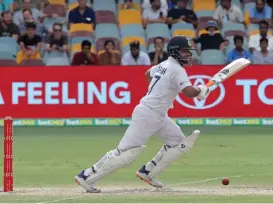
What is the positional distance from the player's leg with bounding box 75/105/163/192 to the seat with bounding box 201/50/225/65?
1090 cm

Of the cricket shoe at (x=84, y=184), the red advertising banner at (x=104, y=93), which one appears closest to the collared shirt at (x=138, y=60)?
the red advertising banner at (x=104, y=93)

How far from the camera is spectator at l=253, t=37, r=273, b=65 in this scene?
23.3 meters

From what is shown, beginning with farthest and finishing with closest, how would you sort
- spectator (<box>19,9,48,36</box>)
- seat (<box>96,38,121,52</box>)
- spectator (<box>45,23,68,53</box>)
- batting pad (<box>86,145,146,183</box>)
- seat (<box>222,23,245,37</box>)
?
seat (<box>222,23,245,37</box>), spectator (<box>19,9,48,36</box>), seat (<box>96,38,121,52</box>), spectator (<box>45,23,68,53</box>), batting pad (<box>86,145,146,183</box>)

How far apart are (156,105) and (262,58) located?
1076 cm

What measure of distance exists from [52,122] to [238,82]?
156 inches

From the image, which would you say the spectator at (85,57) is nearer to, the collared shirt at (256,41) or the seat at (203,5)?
the collared shirt at (256,41)

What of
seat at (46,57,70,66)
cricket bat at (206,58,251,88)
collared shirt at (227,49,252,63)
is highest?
cricket bat at (206,58,251,88)

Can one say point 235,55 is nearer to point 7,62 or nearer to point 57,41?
point 57,41

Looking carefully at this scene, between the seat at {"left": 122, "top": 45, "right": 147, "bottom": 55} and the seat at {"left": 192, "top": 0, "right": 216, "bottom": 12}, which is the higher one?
the seat at {"left": 192, "top": 0, "right": 216, "bottom": 12}

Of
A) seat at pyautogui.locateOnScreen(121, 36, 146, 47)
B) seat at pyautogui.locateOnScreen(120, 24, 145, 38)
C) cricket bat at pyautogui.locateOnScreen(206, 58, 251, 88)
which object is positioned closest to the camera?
cricket bat at pyautogui.locateOnScreen(206, 58, 251, 88)

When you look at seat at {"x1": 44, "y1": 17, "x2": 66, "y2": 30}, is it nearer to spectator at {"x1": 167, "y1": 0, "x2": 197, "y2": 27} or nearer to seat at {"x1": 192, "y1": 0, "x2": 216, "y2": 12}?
spectator at {"x1": 167, "y1": 0, "x2": 197, "y2": 27}

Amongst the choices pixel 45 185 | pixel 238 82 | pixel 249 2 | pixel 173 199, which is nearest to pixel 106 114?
pixel 238 82

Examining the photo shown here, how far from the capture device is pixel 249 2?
26469mm

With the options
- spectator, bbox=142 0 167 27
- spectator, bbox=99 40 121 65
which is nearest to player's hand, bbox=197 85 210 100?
spectator, bbox=99 40 121 65
